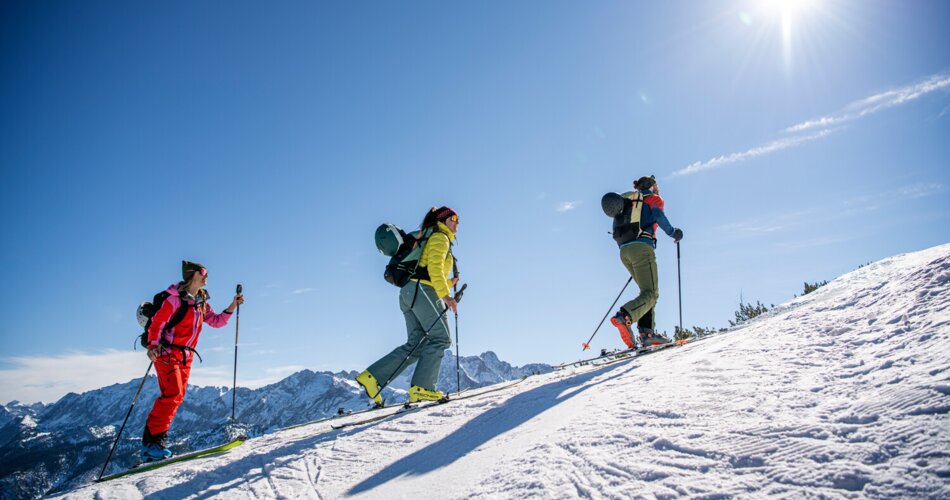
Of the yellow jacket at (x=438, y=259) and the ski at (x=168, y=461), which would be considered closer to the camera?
the ski at (x=168, y=461)

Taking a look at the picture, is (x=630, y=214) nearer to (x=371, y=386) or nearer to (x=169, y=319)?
(x=371, y=386)

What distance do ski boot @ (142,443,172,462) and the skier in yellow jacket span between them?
7.34ft

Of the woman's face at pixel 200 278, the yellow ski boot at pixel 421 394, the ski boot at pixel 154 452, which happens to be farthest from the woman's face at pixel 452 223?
the ski boot at pixel 154 452

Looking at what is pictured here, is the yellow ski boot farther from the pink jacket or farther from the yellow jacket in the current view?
the pink jacket

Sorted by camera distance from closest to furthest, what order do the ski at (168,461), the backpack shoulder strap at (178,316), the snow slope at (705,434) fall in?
the snow slope at (705,434) < the ski at (168,461) < the backpack shoulder strap at (178,316)

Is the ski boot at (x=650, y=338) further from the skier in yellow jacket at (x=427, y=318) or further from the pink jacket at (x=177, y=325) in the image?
the pink jacket at (x=177, y=325)

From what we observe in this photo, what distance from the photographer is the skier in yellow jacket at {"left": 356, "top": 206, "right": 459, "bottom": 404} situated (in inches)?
224

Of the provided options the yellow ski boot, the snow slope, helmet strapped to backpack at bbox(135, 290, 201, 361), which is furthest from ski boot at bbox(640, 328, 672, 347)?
helmet strapped to backpack at bbox(135, 290, 201, 361)

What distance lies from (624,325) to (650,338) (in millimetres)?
554

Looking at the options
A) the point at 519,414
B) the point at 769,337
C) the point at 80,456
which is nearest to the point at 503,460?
the point at 519,414

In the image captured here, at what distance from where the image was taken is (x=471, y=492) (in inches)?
94.7

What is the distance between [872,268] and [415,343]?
17.8 ft

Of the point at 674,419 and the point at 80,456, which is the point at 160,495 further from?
the point at 80,456

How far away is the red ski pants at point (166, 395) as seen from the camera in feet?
17.4
